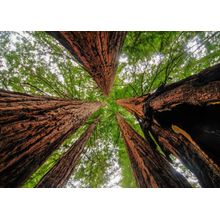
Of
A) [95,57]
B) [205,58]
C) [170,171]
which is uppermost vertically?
[95,57]

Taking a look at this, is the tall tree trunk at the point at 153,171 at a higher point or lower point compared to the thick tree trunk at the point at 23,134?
lower

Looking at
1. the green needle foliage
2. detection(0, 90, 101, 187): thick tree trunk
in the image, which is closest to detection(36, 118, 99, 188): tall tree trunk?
detection(0, 90, 101, 187): thick tree trunk

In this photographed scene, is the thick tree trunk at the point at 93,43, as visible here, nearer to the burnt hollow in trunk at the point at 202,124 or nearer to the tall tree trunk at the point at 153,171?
the burnt hollow in trunk at the point at 202,124

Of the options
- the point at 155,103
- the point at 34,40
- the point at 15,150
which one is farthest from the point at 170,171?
the point at 34,40

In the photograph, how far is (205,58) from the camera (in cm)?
322

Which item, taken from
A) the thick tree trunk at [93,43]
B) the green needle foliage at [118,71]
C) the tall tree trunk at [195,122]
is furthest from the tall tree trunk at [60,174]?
the thick tree trunk at [93,43]

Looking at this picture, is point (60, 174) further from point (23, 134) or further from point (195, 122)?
point (195, 122)

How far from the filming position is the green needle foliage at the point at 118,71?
9.87 feet

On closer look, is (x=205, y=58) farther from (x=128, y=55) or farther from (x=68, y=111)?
(x=68, y=111)

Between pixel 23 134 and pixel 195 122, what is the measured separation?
1246mm

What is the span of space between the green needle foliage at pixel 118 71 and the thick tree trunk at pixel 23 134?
3.32 feet

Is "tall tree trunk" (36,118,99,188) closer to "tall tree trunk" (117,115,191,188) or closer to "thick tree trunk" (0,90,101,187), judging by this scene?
"thick tree trunk" (0,90,101,187)

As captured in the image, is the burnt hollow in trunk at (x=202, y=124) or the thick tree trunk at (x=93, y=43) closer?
the burnt hollow in trunk at (x=202, y=124)
